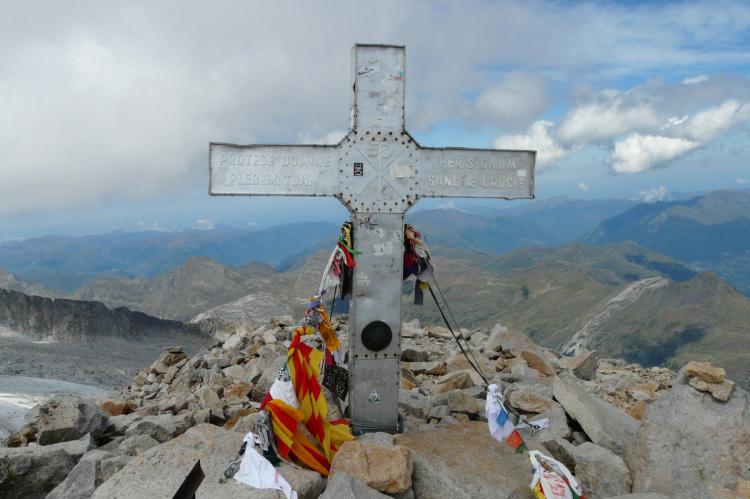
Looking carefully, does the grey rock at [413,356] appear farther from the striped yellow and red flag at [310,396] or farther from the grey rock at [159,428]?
the striped yellow and red flag at [310,396]

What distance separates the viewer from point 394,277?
22.8 feet

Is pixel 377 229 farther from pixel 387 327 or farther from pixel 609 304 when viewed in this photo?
pixel 609 304

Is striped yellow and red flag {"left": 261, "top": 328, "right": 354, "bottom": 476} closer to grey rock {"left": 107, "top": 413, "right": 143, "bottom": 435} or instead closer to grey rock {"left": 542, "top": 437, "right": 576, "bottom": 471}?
grey rock {"left": 542, "top": 437, "right": 576, "bottom": 471}

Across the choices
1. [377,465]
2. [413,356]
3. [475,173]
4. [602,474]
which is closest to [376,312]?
[377,465]

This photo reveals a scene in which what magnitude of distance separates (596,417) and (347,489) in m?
3.93

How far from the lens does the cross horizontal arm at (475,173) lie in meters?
6.98

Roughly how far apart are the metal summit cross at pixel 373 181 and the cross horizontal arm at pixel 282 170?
1 cm

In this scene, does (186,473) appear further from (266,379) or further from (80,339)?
(80,339)

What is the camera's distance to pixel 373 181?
6836 mm


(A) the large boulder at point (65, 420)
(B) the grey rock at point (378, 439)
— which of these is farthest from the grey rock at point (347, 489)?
(A) the large boulder at point (65, 420)

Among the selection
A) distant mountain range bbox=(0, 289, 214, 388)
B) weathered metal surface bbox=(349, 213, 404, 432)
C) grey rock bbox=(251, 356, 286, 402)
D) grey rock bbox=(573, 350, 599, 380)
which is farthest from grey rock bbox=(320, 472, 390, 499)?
distant mountain range bbox=(0, 289, 214, 388)

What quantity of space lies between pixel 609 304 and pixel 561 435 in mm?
198272

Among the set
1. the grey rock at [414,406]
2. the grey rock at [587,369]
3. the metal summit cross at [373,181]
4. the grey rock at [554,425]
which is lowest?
the grey rock at [587,369]

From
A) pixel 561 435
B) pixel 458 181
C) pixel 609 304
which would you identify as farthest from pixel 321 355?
pixel 609 304
